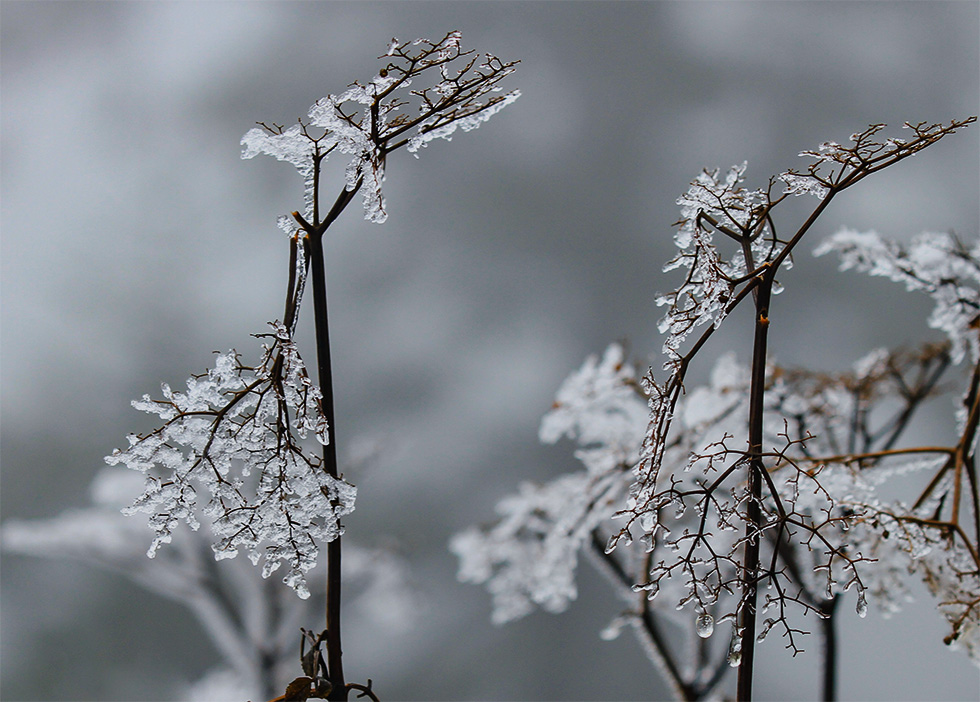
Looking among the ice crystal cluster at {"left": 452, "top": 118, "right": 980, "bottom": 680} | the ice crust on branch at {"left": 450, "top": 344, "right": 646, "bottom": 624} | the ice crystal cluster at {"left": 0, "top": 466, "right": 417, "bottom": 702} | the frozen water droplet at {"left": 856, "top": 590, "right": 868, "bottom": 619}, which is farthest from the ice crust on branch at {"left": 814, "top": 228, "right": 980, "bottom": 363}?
the ice crystal cluster at {"left": 0, "top": 466, "right": 417, "bottom": 702}

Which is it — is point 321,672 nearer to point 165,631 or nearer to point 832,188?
point 832,188

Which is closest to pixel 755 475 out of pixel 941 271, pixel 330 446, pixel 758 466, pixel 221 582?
pixel 758 466

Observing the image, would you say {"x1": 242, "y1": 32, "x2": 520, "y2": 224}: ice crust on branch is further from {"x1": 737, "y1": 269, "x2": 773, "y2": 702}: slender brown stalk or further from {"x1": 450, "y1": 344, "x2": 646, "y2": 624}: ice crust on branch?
{"x1": 450, "y1": 344, "x2": 646, "y2": 624}: ice crust on branch

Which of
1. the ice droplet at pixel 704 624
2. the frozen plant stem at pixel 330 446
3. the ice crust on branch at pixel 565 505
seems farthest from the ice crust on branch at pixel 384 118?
the ice crust on branch at pixel 565 505

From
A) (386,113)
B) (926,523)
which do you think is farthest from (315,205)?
(926,523)

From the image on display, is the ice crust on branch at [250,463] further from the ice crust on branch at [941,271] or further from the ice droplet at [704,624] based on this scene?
the ice crust on branch at [941,271]
